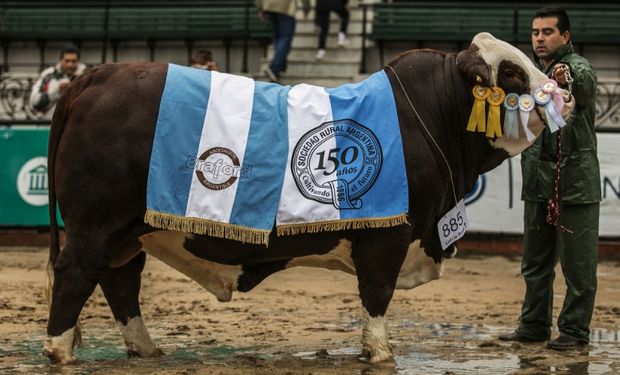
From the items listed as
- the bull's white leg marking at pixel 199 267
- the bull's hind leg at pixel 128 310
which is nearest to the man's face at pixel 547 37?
the bull's white leg marking at pixel 199 267

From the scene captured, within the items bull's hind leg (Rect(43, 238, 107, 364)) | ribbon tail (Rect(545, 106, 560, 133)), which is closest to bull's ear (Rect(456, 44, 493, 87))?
ribbon tail (Rect(545, 106, 560, 133))

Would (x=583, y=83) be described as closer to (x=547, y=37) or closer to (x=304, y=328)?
(x=547, y=37)

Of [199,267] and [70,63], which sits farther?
[70,63]

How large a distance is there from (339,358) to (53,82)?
320 inches

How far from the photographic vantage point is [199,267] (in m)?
7.54

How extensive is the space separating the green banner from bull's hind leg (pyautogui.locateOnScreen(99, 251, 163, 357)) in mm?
6467

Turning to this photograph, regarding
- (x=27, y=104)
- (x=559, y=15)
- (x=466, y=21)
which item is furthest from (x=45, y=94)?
(x=559, y=15)

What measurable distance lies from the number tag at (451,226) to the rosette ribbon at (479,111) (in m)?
0.51

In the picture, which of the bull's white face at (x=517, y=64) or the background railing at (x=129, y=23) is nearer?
the bull's white face at (x=517, y=64)

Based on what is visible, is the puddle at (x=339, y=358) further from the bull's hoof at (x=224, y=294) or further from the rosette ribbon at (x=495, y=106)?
the rosette ribbon at (x=495, y=106)

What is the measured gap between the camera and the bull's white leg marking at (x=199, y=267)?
24.2 ft

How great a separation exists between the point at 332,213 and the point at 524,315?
6.37 feet

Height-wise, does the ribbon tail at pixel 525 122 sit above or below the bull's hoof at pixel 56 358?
above

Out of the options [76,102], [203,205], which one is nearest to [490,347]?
[203,205]
